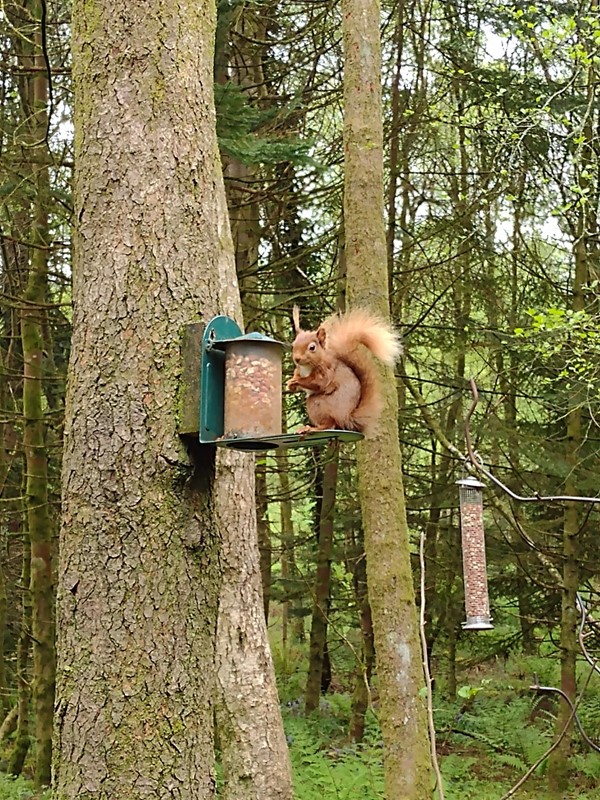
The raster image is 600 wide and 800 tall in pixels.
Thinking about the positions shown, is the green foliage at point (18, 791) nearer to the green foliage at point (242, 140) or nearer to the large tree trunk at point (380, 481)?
the large tree trunk at point (380, 481)

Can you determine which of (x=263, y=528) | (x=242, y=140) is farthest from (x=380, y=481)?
(x=263, y=528)

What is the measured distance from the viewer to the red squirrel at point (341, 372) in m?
2.34

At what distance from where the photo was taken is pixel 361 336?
2414 millimetres

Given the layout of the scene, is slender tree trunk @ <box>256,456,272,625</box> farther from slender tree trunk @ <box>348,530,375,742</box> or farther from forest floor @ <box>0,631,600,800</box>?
forest floor @ <box>0,631,600,800</box>

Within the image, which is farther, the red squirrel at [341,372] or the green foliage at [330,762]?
the green foliage at [330,762]

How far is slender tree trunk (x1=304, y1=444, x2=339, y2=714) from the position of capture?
8789mm

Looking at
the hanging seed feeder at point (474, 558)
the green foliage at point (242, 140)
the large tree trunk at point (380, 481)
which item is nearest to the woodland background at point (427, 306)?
the green foliage at point (242, 140)

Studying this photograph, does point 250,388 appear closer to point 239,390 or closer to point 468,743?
point 239,390

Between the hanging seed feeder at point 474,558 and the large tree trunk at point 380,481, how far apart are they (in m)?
0.68

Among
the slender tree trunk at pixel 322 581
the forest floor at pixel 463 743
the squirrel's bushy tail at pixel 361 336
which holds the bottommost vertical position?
the forest floor at pixel 463 743

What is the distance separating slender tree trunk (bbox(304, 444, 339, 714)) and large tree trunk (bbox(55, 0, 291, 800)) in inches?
256

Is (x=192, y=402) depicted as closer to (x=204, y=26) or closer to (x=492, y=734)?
(x=204, y=26)

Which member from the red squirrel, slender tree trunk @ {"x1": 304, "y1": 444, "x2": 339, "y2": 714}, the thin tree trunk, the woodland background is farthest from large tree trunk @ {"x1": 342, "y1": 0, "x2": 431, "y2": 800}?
slender tree trunk @ {"x1": 304, "y1": 444, "x2": 339, "y2": 714}

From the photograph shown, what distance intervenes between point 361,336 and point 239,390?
0.61 meters
